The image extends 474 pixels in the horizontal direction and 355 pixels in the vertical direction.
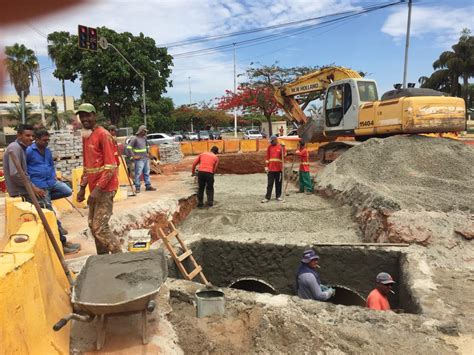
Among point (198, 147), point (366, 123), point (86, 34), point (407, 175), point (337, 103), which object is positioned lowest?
point (198, 147)

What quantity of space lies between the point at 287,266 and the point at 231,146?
18051mm

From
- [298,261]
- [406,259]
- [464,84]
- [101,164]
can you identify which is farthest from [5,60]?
[464,84]

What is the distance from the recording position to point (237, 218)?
912 centimetres

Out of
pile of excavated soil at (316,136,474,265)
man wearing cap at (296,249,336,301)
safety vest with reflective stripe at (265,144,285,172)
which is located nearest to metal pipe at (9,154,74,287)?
man wearing cap at (296,249,336,301)

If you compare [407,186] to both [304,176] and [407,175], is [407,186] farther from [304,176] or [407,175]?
[304,176]

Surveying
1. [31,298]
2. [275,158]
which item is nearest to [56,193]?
→ [31,298]

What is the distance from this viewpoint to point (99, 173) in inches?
177

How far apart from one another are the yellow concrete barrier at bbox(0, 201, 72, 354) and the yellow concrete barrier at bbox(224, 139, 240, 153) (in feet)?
70.5

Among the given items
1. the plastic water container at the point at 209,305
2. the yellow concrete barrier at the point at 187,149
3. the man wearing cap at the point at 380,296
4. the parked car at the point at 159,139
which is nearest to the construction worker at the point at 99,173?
the plastic water container at the point at 209,305

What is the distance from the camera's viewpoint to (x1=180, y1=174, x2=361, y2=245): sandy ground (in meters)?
7.94

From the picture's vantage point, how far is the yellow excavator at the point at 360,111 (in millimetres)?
11070

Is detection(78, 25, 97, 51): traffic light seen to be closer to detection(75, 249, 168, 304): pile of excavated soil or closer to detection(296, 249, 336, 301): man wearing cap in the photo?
detection(75, 249, 168, 304): pile of excavated soil

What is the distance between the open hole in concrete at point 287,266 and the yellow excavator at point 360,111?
18.3 feet

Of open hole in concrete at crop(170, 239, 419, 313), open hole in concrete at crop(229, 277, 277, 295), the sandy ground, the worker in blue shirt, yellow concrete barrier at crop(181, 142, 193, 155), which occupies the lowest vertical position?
open hole in concrete at crop(229, 277, 277, 295)
